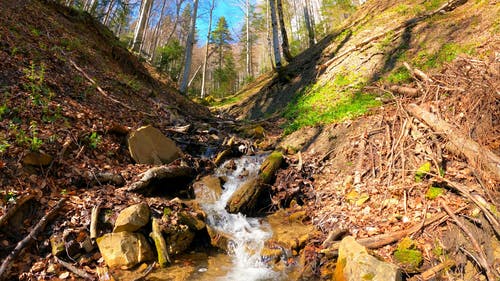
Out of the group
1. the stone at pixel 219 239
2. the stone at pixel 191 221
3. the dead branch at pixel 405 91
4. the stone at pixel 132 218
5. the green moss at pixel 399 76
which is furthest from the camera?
the green moss at pixel 399 76

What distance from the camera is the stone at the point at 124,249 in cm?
474

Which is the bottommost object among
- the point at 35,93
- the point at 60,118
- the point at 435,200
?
the point at 435,200

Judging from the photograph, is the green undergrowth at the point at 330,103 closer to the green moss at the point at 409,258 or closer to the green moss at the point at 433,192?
the green moss at the point at 433,192

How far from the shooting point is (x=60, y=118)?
6.80 meters

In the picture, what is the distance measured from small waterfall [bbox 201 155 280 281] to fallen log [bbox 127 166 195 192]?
1.05m

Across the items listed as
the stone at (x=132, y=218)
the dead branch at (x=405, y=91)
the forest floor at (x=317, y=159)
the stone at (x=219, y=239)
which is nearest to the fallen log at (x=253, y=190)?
the forest floor at (x=317, y=159)

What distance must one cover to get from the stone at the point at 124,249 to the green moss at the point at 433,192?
5.18 metres

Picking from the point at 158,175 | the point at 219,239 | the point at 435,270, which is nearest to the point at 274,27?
the point at 158,175

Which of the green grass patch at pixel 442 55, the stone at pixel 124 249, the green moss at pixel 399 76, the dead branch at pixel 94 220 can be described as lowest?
the stone at pixel 124 249

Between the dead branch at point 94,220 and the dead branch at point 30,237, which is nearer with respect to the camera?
the dead branch at point 30,237

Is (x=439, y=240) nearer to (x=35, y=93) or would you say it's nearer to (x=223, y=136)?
(x=223, y=136)

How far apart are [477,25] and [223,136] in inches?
362

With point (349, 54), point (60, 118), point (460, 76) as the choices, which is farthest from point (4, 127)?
point (349, 54)

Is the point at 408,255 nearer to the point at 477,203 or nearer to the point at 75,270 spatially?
the point at 477,203
